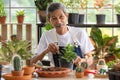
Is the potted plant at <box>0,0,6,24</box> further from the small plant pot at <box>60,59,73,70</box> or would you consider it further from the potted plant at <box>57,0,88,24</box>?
the small plant pot at <box>60,59,73,70</box>

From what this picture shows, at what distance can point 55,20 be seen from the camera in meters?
3.93

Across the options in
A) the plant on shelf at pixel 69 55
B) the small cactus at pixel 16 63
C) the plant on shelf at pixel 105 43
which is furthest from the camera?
the plant on shelf at pixel 105 43

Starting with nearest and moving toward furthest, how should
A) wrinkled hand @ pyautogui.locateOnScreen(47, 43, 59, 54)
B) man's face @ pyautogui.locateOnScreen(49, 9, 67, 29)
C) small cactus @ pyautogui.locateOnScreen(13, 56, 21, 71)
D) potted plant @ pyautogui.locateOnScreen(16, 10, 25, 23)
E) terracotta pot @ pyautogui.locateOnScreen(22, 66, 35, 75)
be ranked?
small cactus @ pyautogui.locateOnScreen(13, 56, 21, 71), terracotta pot @ pyautogui.locateOnScreen(22, 66, 35, 75), wrinkled hand @ pyautogui.locateOnScreen(47, 43, 59, 54), man's face @ pyautogui.locateOnScreen(49, 9, 67, 29), potted plant @ pyautogui.locateOnScreen(16, 10, 25, 23)

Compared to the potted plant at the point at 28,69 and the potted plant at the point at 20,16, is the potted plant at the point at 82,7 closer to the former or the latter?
the potted plant at the point at 20,16

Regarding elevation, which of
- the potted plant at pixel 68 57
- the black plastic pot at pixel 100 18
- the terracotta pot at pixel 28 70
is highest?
the black plastic pot at pixel 100 18

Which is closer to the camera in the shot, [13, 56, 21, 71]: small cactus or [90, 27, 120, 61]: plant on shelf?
[13, 56, 21, 71]: small cactus

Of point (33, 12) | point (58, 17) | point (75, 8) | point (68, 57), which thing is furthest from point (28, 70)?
point (33, 12)

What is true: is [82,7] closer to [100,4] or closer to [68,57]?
[100,4]

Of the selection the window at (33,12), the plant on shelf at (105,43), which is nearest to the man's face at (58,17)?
the plant on shelf at (105,43)

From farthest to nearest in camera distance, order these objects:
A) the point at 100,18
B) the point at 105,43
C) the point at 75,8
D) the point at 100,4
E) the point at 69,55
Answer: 1. the point at 75,8
2. the point at 100,4
3. the point at 100,18
4. the point at 105,43
5. the point at 69,55

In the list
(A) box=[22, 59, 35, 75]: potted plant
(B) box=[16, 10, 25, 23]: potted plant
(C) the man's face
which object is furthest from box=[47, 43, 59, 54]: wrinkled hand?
(B) box=[16, 10, 25, 23]: potted plant

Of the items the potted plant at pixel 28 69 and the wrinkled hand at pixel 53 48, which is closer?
the potted plant at pixel 28 69

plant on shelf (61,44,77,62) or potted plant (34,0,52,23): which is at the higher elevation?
potted plant (34,0,52,23)

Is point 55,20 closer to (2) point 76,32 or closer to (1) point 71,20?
(2) point 76,32
